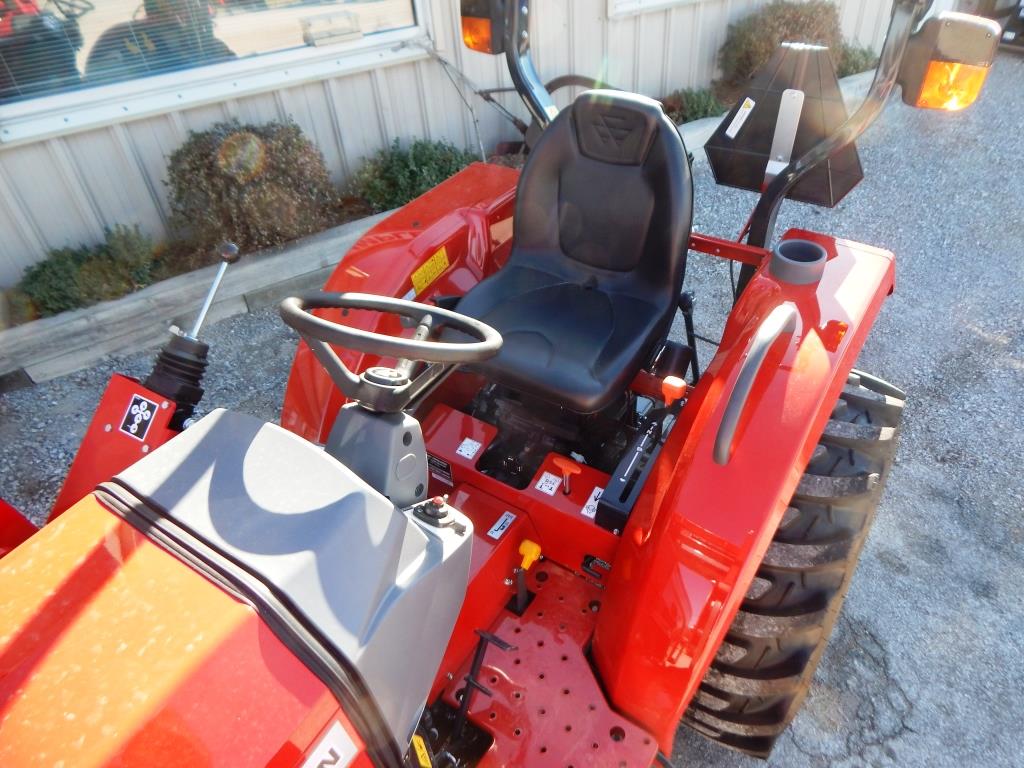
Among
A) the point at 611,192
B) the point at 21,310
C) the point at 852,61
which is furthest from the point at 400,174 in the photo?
the point at 852,61

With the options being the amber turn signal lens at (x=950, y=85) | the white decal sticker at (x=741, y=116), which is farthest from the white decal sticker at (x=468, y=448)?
the amber turn signal lens at (x=950, y=85)

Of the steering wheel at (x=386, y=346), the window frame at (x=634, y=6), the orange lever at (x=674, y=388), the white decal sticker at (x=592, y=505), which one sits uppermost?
the steering wheel at (x=386, y=346)

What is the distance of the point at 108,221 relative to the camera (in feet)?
10.7

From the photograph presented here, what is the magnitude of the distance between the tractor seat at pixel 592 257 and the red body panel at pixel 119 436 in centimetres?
74

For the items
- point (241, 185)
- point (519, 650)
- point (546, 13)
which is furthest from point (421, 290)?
point (546, 13)

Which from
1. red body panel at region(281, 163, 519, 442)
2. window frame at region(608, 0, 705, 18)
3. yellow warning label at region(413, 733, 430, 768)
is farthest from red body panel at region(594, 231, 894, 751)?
window frame at region(608, 0, 705, 18)

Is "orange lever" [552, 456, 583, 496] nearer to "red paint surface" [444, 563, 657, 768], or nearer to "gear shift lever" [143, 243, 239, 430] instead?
"red paint surface" [444, 563, 657, 768]

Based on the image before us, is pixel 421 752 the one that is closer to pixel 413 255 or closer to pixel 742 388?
pixel 742 388

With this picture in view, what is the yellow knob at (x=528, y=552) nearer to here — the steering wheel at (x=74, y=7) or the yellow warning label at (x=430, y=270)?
the yellow warning label at (x=430, y=270)

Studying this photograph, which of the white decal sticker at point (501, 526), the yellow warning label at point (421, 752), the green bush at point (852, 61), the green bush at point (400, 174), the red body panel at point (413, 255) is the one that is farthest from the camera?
the green bush at point (852, 61)

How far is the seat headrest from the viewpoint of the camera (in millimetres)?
1769

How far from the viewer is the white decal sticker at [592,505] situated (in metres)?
1.51

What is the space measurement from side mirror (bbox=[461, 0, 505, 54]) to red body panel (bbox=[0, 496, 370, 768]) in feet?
5.99

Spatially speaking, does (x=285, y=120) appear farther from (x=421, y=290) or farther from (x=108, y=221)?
(x=421, y=290)
